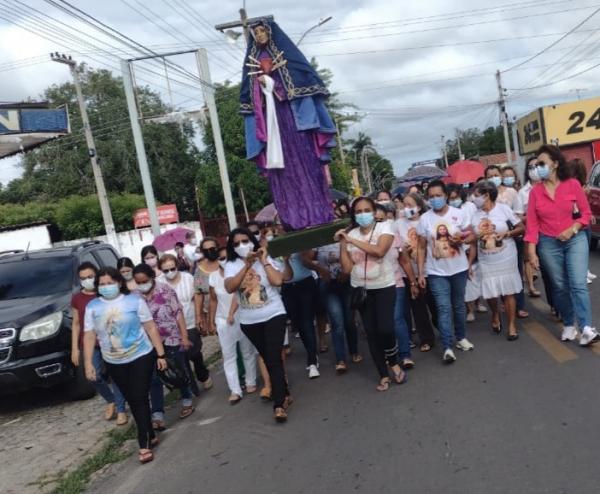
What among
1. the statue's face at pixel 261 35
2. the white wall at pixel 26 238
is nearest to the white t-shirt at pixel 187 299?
the statue's face at pixel 261 35

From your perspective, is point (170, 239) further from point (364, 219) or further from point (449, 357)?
point (449, 357)

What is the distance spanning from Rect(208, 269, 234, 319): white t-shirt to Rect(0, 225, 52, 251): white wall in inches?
731

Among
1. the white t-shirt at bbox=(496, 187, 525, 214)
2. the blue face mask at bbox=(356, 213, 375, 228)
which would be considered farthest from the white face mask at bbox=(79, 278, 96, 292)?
the white t-shirt at bbox=(496, 187, 525, 214)

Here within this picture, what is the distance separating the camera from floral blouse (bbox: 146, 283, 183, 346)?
248 inches

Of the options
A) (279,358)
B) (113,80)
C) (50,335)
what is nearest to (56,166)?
(113,80)

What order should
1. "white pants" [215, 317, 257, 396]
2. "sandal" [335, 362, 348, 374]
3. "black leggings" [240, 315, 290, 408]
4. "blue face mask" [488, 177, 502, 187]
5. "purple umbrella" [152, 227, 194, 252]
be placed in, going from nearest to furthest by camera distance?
"black leggings" [240, 315, 290, 408], "white pants" [215, 317, 257, 396], "sandal" [335, 362, 348, 374], "blue face mask" [488, 177, 502, 187], "purple umbrella" [152, 227, 194, 252]

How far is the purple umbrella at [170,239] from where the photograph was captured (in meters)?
12.0

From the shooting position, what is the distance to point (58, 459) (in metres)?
5.72

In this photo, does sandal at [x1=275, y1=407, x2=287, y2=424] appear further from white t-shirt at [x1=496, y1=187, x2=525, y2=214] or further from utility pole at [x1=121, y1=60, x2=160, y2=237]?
utility pole at [x1=121, y1=60, x2=160, y2=237]

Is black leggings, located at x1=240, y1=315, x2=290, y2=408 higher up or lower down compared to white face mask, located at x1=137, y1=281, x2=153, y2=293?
lower down

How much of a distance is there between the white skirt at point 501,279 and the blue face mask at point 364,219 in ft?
6.16

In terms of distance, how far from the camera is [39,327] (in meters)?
7.25

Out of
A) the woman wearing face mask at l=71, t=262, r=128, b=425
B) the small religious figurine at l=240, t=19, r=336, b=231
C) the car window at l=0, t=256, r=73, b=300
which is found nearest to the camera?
the small religious figurine at l=240, t=19, r=336, b=231

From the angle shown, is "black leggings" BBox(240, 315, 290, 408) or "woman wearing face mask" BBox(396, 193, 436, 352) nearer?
"black leggings" BBox(240, 315, 290, 408)
